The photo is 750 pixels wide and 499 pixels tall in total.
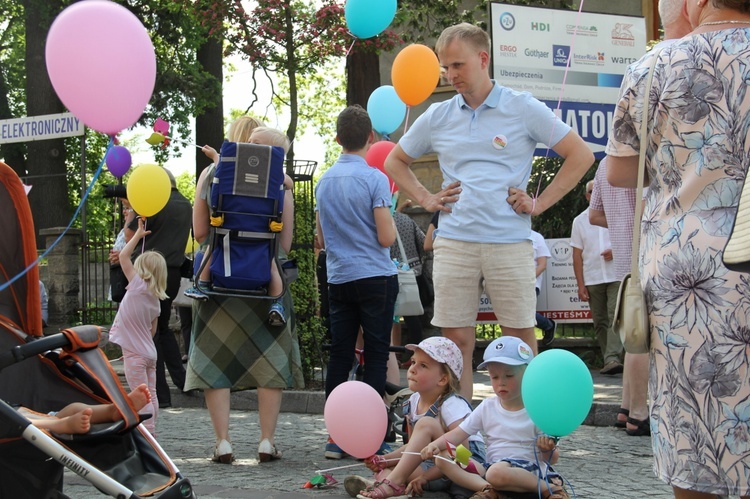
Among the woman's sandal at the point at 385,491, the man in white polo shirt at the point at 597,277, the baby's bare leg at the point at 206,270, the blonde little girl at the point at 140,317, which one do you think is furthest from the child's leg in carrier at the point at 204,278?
the man in white polo shirt at the point at 597,277

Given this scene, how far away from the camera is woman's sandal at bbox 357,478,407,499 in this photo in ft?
18.2

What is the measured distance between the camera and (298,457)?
7246 mm

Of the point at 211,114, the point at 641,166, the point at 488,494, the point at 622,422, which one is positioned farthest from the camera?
the point at 211,114

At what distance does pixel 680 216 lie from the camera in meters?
3.50

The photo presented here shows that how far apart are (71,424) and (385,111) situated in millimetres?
5674

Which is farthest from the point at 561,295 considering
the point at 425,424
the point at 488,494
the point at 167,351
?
the point at 488,494

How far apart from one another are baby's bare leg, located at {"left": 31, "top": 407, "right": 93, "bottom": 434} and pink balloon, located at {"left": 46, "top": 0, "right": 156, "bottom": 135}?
204 cm

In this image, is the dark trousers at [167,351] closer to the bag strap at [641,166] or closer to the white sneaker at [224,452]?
the white sneaker at [224,452]

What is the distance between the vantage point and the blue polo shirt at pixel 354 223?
23.2 ft

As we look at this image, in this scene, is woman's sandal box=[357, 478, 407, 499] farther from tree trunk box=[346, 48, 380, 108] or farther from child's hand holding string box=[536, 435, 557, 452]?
tree trunk box=[346, 48, 380, 108]

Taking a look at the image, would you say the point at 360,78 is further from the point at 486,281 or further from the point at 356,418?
the point at 356,418

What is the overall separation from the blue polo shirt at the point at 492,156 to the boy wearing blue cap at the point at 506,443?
794 millimetres

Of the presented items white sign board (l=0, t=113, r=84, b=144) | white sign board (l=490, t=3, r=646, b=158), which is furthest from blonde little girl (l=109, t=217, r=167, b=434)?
white sign board (l=0, t=113, r=84, b=144)

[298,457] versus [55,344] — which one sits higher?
[55,344]
